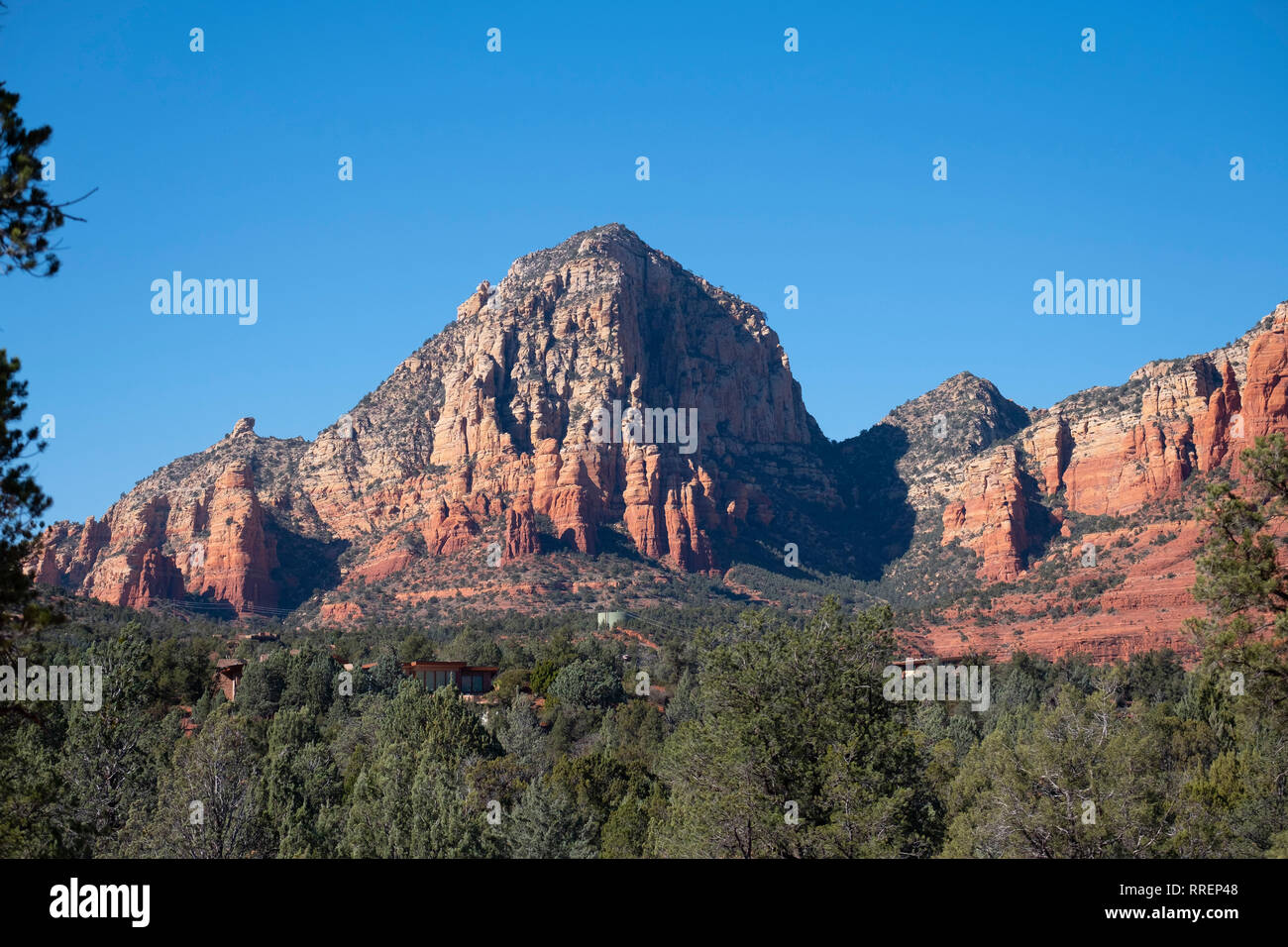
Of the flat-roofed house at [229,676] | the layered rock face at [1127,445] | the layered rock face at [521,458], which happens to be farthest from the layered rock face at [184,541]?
the layered rock face at [1127,445]

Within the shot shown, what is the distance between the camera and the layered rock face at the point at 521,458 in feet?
487

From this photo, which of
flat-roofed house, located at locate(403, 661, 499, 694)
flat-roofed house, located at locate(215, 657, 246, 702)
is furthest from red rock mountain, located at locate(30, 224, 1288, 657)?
flat-roofed house, located at locate(215, 657, 246, 702)

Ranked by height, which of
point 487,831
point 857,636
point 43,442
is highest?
point 43,442

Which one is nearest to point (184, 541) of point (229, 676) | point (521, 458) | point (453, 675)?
point (521, 458)

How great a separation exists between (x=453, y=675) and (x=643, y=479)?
7414 cm

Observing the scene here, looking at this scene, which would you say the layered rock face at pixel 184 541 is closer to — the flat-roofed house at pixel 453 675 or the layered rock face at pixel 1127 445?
the flat-roofed house at pixel 453 675

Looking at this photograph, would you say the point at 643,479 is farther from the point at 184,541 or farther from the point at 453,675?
the point at 453,675

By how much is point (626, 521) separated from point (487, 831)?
116m

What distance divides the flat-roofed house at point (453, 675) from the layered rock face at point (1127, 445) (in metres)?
72.6

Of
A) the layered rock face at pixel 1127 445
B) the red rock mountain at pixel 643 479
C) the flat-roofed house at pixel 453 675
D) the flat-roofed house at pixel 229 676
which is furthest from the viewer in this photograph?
A: the red rock mountain at pixel 643 479

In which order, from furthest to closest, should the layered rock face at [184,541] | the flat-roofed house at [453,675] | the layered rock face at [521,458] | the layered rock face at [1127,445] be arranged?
the layered rock face at [521,458] < the layered rock face at [184,541] < the layered rock face at [1127,445] < the flat-roofed house at [453,675]
